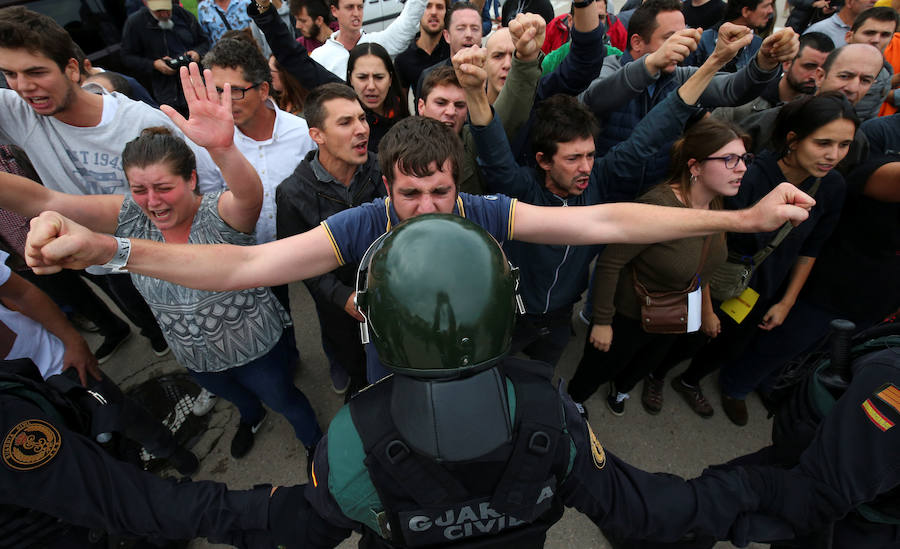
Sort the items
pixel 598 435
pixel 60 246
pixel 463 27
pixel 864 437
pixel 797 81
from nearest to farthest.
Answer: pixel 60 246 < pixel 864 437 < pixel 598 435 < pixel 797 81 < pixel 463 27

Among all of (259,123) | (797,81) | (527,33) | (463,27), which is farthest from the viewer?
(463,27)

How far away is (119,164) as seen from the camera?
2.52 metres

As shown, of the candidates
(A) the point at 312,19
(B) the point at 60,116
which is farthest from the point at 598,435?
(A) the point at 312,19

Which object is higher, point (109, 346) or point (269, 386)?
point (269, 386)

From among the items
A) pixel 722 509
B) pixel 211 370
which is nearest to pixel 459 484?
pixel 722 509

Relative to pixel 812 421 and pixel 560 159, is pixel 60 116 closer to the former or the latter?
pixel 560 159

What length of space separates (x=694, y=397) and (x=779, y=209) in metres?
2.17

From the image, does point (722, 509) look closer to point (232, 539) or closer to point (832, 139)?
point (232, 539)

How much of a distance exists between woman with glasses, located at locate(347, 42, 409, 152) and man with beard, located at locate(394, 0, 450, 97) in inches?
32.1

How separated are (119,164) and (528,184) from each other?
240 centimetres

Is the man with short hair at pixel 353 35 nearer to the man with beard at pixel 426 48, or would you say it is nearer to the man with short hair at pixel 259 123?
the man with beard at pixel 426 48

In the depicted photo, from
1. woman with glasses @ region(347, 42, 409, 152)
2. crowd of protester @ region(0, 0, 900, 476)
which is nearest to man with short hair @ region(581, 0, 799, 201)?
crowd of protester @ region(0, 0, 900, 476)

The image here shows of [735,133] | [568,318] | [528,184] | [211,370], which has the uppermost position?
[735,133]

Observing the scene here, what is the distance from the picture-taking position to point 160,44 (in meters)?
4.58
